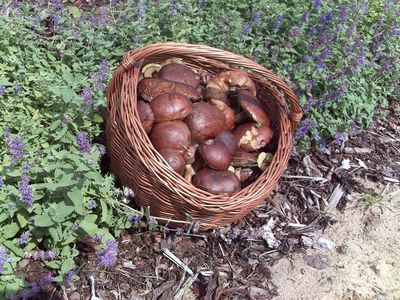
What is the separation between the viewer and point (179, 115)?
3.03 meters

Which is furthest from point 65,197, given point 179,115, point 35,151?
point 179,115

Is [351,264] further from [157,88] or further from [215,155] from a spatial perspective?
[157,88]

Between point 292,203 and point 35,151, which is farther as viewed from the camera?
point 292,203

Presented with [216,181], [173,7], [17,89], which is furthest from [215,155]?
[173,7]

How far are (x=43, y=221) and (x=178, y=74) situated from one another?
1.27 m

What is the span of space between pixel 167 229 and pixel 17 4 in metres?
2.04

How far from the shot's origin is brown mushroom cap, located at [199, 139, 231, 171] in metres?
2.99

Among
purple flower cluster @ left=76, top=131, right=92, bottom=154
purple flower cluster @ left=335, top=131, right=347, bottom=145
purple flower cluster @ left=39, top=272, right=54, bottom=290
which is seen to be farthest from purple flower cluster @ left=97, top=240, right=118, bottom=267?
purple flower cluster @ left=335, top=131, right=347, bottom=145

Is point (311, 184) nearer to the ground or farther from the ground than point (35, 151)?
nearer to the ground

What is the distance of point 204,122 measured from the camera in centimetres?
310

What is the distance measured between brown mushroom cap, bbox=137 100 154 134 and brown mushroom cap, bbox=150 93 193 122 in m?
0.02

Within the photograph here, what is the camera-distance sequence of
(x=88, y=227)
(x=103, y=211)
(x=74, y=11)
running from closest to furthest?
1. (x=88, y=227)
2. (x=103, y=211)
3. (x=74, y=11)

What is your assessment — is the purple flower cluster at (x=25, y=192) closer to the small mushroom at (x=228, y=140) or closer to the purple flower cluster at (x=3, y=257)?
the purple flower cluster at (x=3, y=257)

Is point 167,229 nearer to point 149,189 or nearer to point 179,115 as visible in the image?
point 149,189
